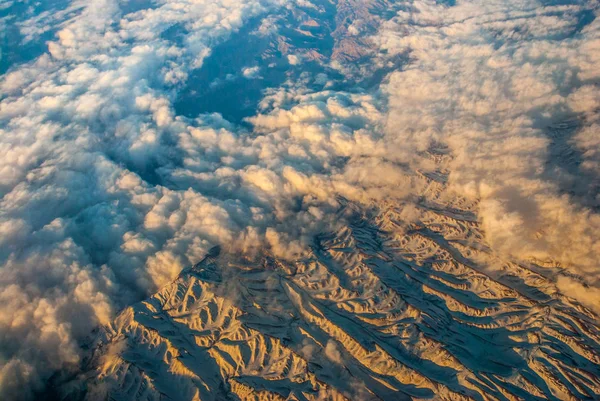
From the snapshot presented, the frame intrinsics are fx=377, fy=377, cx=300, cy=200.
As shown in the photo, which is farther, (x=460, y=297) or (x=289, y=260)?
(x=289, y=260)

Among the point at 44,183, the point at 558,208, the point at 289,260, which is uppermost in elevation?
the point at 558,208

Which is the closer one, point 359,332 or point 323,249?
point 359,332

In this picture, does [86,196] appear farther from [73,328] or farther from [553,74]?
[553,74]

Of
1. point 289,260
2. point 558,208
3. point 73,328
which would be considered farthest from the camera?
point 289,260

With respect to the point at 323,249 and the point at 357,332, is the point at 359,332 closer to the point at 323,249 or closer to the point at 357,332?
the point at 357,332

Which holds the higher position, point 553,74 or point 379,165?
point 553,74

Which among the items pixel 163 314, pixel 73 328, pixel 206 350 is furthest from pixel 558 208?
pixel 73 328

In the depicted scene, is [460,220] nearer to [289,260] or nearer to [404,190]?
[404,190]

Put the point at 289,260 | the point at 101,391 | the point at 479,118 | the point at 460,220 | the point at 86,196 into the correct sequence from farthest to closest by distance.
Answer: the point at 479,118
the point at 86,196
the point at 460,220
the point at 289,260
the point at 101,391

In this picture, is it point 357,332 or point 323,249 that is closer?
point 357,332

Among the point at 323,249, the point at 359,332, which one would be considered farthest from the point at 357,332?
the point at 323,249
